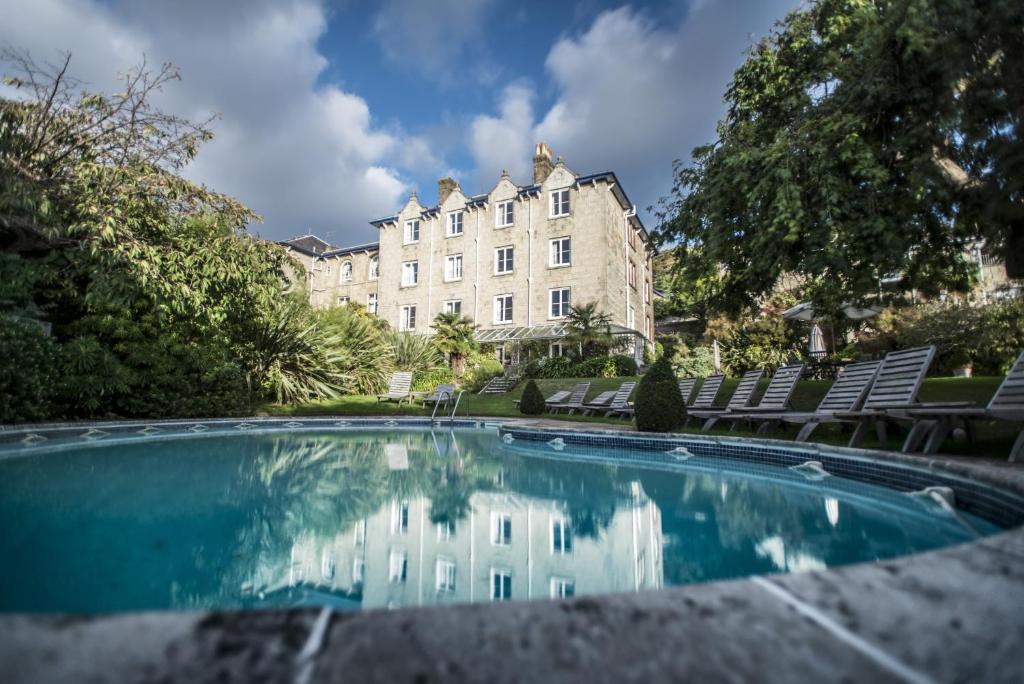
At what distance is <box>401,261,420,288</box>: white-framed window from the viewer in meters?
28.1

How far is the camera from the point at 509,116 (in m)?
19.9

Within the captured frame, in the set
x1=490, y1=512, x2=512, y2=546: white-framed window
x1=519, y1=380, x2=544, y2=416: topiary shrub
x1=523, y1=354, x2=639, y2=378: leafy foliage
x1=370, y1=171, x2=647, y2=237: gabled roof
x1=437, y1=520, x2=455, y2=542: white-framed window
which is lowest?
x1=490, y1=512, x2=512, y2=546: white-framed window

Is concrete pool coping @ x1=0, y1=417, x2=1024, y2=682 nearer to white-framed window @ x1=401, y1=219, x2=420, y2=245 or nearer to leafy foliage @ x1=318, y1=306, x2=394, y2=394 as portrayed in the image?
leafy foliage @ x1=318, y1=306, x2=394, y2=394

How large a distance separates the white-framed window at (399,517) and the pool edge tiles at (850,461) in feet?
12.3

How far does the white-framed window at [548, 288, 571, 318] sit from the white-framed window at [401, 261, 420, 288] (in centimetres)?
849

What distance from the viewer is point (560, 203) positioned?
2464cm

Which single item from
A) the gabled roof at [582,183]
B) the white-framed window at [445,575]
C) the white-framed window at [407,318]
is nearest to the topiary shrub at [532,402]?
the white-framed window at [445,575]

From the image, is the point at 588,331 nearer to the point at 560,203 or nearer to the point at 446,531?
the point at 560,203

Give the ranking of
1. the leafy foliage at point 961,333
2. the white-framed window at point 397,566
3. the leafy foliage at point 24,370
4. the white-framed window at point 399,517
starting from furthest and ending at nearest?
the leafy foliage at point 961,333 < the leafy foliage at point 24,370 < the white-framed window at point 399,517 < the white-framed window at point 397,566

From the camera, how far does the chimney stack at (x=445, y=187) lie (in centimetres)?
2772

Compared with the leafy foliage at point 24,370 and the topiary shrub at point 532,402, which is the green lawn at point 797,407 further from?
the leafy foliage at point 24,370

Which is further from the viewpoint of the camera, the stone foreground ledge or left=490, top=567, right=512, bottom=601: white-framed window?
left=490, top=567, right=512, bottom=601: white-framed window

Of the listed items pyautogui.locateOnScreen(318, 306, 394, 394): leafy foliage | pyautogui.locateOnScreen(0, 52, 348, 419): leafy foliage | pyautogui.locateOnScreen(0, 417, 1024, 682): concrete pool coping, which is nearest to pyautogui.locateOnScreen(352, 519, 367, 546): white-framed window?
pyautogui.locateOnScreen(0, 417, 1024, 682): concrete pool coping

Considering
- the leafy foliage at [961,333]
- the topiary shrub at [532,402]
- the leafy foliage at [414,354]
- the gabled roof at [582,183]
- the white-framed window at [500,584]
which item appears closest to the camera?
the white-framed window at [500,584]
